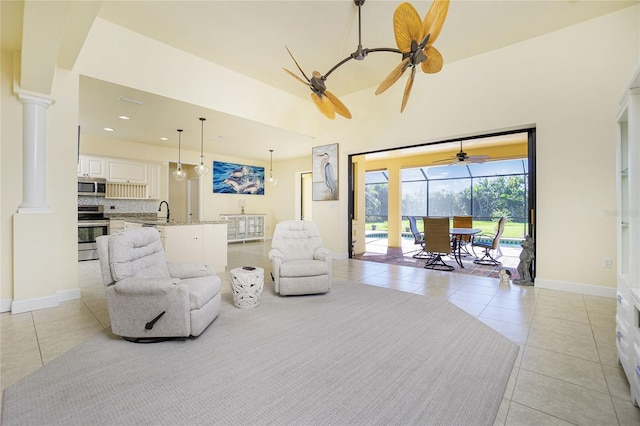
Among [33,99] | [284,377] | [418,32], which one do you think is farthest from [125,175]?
[418,32]

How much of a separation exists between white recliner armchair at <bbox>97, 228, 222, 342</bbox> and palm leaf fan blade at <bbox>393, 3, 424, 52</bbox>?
2.82 meters

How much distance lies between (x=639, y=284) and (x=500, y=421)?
1140mm

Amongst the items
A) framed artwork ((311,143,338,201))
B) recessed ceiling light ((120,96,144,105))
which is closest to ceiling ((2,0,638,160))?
recessed ceiling light ((120,96,144,105))

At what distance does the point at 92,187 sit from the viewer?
20.1 ft

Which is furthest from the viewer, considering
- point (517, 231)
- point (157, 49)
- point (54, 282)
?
point (517, 231)

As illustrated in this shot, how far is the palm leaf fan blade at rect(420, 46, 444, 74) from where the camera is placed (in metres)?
2.61

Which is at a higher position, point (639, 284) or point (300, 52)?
point (300, 52)

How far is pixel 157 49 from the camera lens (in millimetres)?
3961

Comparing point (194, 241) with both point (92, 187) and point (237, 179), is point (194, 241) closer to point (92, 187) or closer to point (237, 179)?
point (92, 187)

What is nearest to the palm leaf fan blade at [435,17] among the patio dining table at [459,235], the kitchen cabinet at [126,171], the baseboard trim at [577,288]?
the baseboard trim at [577,288]

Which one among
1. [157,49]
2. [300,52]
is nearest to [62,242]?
[157,49]

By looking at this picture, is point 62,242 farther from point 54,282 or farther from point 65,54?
point 65,54

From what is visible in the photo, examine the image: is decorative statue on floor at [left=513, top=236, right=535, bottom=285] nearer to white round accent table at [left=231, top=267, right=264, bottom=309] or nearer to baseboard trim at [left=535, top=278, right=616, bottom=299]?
baseboard trim at [left=535, top=278, right=616, bottom=299]

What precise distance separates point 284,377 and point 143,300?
129 centimetres
